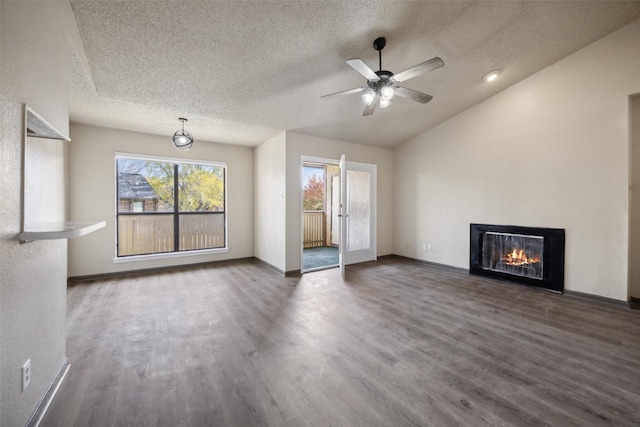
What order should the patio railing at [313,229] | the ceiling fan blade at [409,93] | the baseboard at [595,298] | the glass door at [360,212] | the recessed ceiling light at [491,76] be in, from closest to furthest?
1. the ceiling fan blade at [409,93]
2. the baseboard at [595,298]
3. the recessed ceiling light at [491,76]
4. the glass door at [360,212]
5. the patio railing at [313,229]

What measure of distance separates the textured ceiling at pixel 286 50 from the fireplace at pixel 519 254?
237 centimetres

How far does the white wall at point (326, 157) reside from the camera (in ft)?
15.1

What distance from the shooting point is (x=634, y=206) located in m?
3.38

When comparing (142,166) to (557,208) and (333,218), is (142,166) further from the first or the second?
(557,208)

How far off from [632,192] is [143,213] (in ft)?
25.1

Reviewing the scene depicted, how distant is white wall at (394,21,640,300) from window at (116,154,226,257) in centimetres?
462

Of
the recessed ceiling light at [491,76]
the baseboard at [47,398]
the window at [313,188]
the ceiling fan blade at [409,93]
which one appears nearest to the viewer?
the baseboard at [47,398]

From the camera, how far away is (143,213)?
4.86 metres

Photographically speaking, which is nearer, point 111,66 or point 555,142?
point 111,66

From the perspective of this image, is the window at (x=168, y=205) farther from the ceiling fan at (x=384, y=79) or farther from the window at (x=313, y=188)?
the ceiling fan at (x=384, y=79)

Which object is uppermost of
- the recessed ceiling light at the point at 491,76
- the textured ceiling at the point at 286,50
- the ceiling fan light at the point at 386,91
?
the recessed ceiling light at the point at 491,76

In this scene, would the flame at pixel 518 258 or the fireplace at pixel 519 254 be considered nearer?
the fireplace at pixel 519 254

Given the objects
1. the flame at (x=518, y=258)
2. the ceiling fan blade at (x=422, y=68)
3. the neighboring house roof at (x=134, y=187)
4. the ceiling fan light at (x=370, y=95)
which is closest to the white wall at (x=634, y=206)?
Answer: the flame at (x=518, y=258)

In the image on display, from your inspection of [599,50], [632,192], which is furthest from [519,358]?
[599,50]
